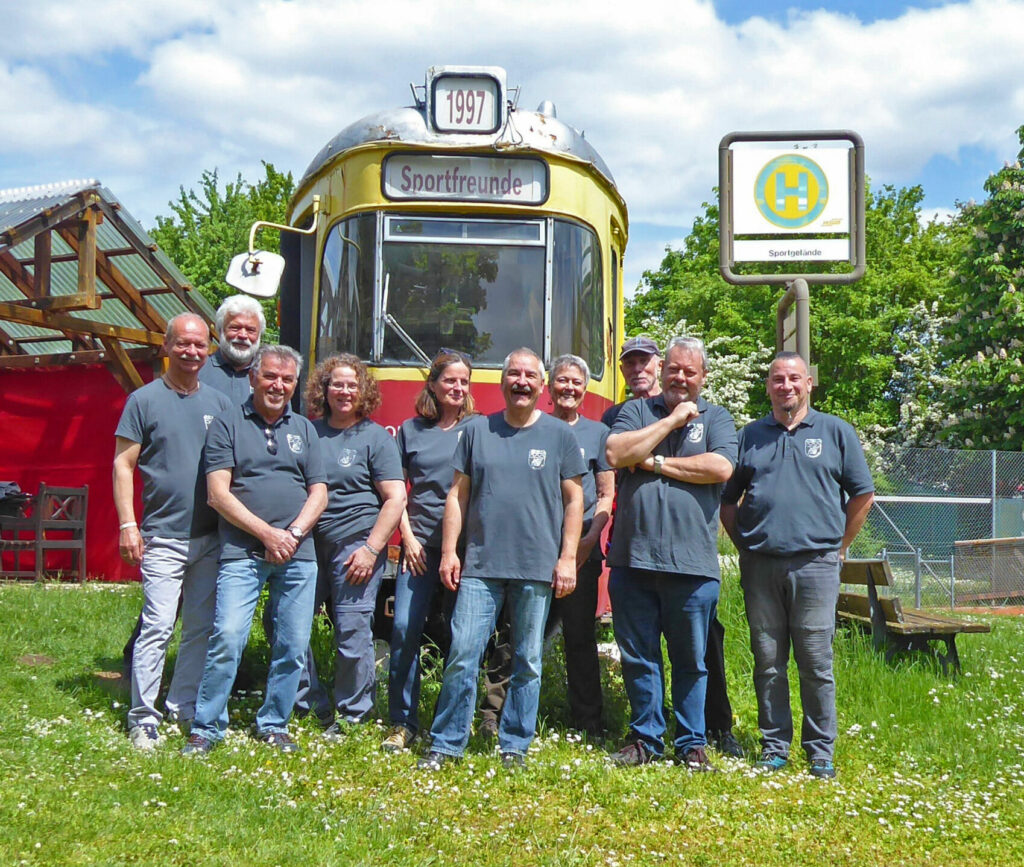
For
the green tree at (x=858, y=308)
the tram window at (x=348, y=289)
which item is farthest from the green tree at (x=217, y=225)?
the tram window at (x=348, y=289)

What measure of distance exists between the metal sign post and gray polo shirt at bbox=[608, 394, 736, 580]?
1.35 metres

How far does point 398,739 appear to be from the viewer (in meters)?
5.31

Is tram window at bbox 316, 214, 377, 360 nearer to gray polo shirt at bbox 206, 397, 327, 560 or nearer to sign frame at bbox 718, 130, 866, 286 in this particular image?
gray polo shirt at bbox 206, 397, 327, 560

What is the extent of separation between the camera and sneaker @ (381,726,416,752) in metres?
5.23

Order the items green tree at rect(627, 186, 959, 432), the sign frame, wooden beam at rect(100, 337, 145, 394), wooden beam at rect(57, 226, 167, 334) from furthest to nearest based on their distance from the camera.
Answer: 1. green tree at rect(627, 186, 959, 432)
2. wooden beam at rect(57, 226, 167, 334)
3. wooden beam at rect(100, 337, 145, 394)
4. the sign frame

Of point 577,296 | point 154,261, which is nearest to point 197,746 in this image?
point 577,296

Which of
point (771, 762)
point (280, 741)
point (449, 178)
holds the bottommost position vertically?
point (771, 762)

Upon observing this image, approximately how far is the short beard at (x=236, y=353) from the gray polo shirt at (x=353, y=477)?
27.1 inches

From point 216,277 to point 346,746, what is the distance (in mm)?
26786

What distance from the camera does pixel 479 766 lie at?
16.6ft

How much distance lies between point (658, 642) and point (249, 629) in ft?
6.33

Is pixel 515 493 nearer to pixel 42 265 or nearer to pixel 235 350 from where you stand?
pixel 235 350

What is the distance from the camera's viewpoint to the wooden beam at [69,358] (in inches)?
521

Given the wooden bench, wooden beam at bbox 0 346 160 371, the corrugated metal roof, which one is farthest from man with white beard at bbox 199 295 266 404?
wooden beam at bbox 0 346 160 371
